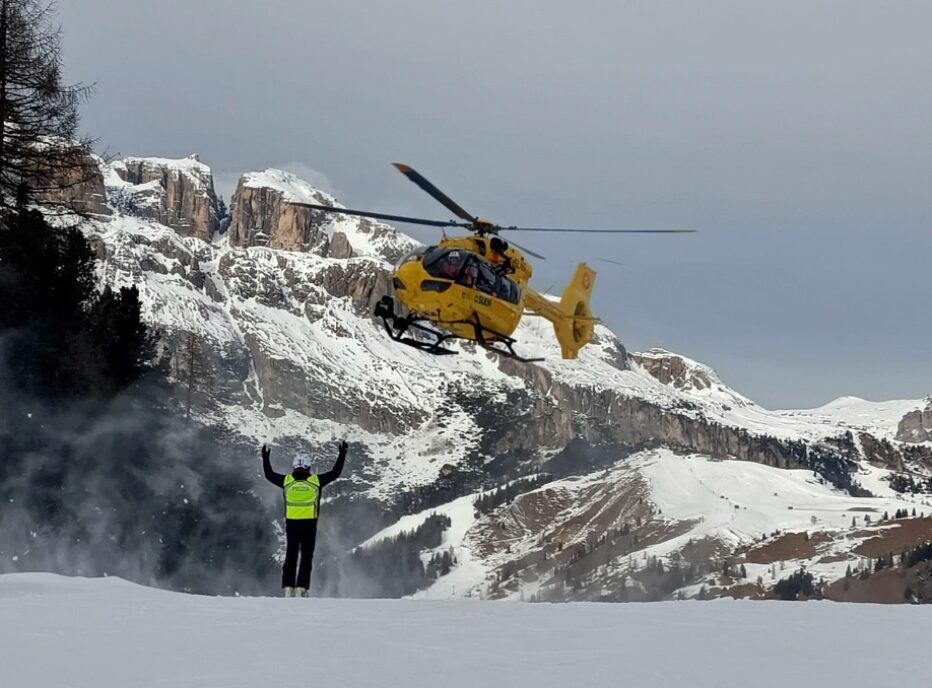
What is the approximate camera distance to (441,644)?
6555 mm

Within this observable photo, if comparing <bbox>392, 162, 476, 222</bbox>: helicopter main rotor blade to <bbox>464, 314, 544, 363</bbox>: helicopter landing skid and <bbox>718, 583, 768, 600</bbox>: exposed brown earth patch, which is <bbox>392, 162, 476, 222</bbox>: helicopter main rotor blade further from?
<bbox>718, 583, 768, 600</bbox>: exposed brown earth patch

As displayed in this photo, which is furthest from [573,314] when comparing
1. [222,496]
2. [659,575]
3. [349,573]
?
[659,575]

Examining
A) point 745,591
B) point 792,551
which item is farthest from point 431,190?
point 792,551

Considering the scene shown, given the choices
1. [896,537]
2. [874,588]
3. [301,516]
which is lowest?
[874,588]

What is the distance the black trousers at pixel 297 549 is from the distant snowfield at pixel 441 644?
4499mm

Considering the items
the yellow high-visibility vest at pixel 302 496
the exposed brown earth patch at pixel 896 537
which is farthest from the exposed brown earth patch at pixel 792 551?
the yellow high-visibility vest at pixel 302 496

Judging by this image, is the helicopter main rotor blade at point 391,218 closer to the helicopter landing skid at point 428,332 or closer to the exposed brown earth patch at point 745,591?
the helicopter landing skid at point 428,332

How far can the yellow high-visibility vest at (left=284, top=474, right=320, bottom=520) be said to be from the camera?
13117 millimetres

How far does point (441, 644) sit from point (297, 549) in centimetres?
731

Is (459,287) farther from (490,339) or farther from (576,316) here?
(576,316)

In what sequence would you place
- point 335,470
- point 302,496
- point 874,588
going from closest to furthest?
point 302,496 < point 335,470 < point 874,588

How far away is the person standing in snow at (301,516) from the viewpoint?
43.0 feet

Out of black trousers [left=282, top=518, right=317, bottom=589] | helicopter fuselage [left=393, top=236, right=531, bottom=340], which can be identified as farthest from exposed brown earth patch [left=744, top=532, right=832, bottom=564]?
black trousers [left=282, top=518, right=317, bottom=589]

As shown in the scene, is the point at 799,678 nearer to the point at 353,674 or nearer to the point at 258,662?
the point at 353,674
